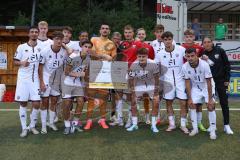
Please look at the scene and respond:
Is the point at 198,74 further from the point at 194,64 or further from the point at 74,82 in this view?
the point at 74,82

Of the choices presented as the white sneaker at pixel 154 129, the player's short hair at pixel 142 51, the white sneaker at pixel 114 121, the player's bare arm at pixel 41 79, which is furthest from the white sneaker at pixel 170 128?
the player's bare arm at pixel 41 79

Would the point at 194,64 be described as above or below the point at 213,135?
above

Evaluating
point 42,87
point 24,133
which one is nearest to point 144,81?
point 42,87

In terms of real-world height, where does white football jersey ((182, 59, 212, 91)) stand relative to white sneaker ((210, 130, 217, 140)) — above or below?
above

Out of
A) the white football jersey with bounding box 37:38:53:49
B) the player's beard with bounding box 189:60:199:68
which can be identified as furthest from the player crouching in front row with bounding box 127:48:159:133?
the white football jersey with bounding box 37:38:53:49

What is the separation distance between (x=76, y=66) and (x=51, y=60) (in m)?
0.49

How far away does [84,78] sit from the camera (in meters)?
7.82

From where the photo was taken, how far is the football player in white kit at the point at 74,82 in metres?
7.57

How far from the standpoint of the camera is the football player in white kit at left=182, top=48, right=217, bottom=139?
7.15m

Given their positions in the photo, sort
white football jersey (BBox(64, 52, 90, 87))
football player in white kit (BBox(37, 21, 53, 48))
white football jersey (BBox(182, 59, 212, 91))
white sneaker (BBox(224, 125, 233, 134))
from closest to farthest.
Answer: white football jersey (BBox(182, 59, 212, 91)) → white sneaker (BBox(224, 125, 233, 134)) → white football jersey (BBox(64, 52, 90, 87)) → football player in white kit (BBox(37, 21, 53, 48))

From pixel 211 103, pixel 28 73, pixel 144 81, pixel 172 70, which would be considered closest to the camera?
pixel 211 103

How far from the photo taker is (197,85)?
7379 mm

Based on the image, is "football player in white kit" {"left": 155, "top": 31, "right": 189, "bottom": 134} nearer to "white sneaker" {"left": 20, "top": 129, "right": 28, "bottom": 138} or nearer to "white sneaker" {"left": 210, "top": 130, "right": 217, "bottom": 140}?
"white sneaker" {"left": 210, "top": 130, "right": 217, "bottom": 140}

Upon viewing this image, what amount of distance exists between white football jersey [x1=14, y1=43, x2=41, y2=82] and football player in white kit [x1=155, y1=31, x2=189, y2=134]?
2.29 m
